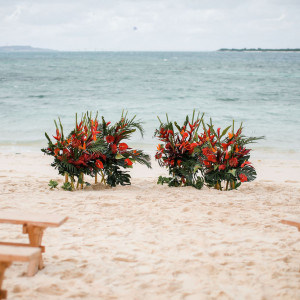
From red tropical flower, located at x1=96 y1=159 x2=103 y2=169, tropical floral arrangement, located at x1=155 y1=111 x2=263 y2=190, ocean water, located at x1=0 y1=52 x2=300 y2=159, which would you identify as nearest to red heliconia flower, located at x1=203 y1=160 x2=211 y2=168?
tropical floral arrangement, located at x1=155 y1=111 x2=263 y2=190

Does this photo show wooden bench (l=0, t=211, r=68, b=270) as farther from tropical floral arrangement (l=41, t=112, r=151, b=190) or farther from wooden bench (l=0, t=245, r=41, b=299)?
tropical floral arrangement (l=41, t=112, r=151, b=190)

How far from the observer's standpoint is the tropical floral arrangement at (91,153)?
227 inches

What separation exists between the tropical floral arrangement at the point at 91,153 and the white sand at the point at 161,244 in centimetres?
29

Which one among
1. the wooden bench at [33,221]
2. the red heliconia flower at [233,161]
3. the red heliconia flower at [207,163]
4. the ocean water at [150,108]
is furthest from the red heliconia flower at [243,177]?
the ocean water at [150,108]

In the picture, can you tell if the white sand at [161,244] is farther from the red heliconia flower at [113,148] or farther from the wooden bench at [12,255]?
the red heliconia flower at [113,148]

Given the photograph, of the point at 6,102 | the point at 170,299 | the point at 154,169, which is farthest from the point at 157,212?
the point at 6,102

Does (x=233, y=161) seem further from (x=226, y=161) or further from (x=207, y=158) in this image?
(x=207, y=158)

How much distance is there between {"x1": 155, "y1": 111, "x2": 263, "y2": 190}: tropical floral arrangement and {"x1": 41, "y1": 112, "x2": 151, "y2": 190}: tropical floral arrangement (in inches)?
18.1

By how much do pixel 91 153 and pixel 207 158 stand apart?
1.65m

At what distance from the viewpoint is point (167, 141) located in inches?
242

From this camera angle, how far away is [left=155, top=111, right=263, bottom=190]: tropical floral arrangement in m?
5.88

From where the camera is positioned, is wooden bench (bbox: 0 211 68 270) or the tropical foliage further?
the tropical foliage

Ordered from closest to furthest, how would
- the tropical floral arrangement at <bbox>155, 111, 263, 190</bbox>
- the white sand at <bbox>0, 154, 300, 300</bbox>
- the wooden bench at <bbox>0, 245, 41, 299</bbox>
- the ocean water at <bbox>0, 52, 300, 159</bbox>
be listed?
1. the wooden bench at <bbox>0, 245, 41, 299</bbox>
2. the white sand at <bbox>0, 154, 300, 300</bbox>
3. the tropical floral arrangement at <bbox>155, 111, 263, 190</bbox>
4. the ocean water at <bbox>0, 52, 300, 159</bbox>

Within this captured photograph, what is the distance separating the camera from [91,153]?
585 centimetres
